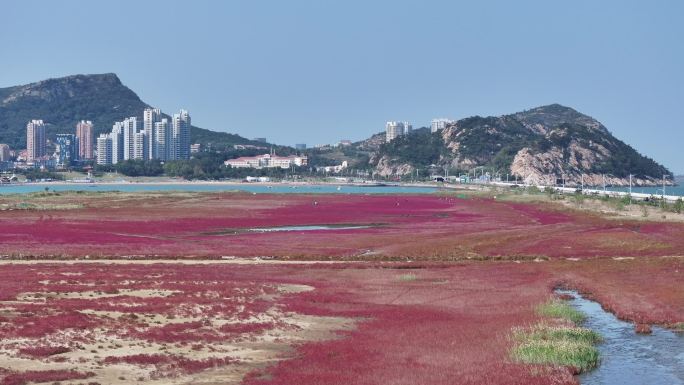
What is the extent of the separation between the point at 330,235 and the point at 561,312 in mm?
43921

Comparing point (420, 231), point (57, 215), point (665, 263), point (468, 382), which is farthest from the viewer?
point (57, 215)

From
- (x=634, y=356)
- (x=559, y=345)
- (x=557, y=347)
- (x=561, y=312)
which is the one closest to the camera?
(x=557, y=347)

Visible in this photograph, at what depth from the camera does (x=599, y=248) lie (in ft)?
205

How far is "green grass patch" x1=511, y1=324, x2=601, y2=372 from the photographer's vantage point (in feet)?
80.0

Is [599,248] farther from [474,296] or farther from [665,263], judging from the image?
[474,296]

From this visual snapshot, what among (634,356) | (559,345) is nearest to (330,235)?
(634,356)

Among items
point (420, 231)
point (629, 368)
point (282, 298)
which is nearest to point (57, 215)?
point (420, 231)

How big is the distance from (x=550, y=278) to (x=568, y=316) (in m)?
13.0

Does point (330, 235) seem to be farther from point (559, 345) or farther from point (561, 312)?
point (559, 345)

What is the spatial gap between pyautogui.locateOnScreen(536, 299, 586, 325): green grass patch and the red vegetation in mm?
23946

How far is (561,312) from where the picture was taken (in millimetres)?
32156

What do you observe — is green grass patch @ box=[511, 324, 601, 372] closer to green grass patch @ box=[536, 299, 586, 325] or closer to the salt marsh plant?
the salt marsh plant

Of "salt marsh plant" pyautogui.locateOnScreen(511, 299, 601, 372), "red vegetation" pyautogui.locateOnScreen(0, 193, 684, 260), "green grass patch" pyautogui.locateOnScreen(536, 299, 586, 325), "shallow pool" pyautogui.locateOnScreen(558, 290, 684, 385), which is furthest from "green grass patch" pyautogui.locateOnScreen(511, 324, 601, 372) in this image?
"red vegetation" pyautogui.locateOnScreen(0, 193, 684, 260)

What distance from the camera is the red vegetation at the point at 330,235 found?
2319 inches
